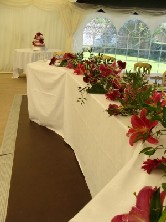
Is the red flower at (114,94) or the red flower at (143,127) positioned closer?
the red flower at (143,127)

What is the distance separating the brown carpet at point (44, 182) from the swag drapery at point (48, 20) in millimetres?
4641

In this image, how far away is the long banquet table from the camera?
1.07 m

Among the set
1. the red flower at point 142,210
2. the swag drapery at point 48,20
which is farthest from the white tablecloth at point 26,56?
the red flower at point 142,210

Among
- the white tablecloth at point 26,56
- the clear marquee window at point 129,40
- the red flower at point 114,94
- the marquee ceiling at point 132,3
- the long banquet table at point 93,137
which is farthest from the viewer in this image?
the clear marquee window at point 129,40

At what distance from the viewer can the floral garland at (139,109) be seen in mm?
598

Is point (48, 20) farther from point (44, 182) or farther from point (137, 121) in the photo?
point (137, 121)

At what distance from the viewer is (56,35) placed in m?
7.86

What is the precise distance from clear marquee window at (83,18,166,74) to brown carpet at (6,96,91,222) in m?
4.94

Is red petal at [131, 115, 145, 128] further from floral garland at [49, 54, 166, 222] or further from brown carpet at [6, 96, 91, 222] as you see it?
brown carpet at [6, 96, 91, 222]

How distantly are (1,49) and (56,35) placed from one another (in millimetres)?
1448

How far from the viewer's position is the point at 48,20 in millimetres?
7758

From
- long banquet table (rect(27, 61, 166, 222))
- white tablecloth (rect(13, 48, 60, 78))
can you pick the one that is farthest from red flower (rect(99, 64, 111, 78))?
white tablecloth (rect(13, 48, 60, 78))

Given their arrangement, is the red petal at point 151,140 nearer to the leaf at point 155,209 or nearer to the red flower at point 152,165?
the red flower at point 152,165

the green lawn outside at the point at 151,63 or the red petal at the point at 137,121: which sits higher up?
the red petal at the point at 137,121
